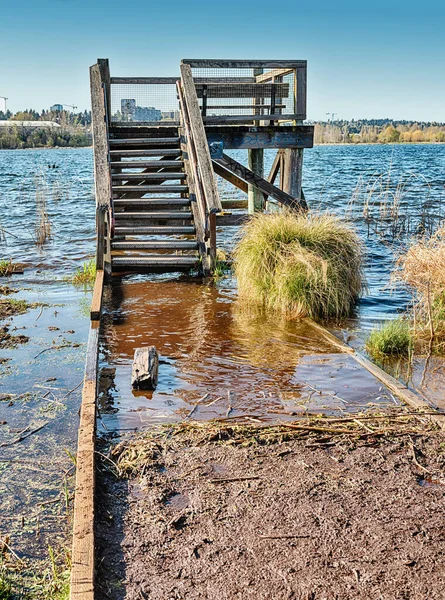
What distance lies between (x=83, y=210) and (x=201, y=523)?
19116 millimetres

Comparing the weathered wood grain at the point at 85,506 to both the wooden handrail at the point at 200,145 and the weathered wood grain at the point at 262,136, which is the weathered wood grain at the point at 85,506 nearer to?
the wooden handrail at the point at 200,145

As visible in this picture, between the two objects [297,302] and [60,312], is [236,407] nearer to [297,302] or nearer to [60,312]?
[297,302]

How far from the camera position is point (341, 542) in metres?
3.16

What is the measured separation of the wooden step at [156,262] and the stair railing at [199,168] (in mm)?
304

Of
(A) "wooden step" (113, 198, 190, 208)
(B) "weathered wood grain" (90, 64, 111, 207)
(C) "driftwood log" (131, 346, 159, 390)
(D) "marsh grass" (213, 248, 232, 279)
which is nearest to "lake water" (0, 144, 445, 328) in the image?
(A) "wooden step" (113, 198, 190, 208)

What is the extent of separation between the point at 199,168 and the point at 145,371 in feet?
15.9

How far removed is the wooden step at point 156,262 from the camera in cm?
941

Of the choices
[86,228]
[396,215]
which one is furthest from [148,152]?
[396,215]

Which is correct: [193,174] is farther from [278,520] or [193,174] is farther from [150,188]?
[278,520]

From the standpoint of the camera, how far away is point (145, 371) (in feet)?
17.1

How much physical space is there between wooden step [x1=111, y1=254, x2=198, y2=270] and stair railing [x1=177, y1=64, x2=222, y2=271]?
1.00 feet

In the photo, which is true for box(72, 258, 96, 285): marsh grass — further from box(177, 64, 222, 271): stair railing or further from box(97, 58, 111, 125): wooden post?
box(97, 58, 111, 125): wooden post

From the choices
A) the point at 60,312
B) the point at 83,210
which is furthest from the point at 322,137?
the point at 60,312

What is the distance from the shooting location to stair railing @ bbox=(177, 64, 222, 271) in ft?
29.6
